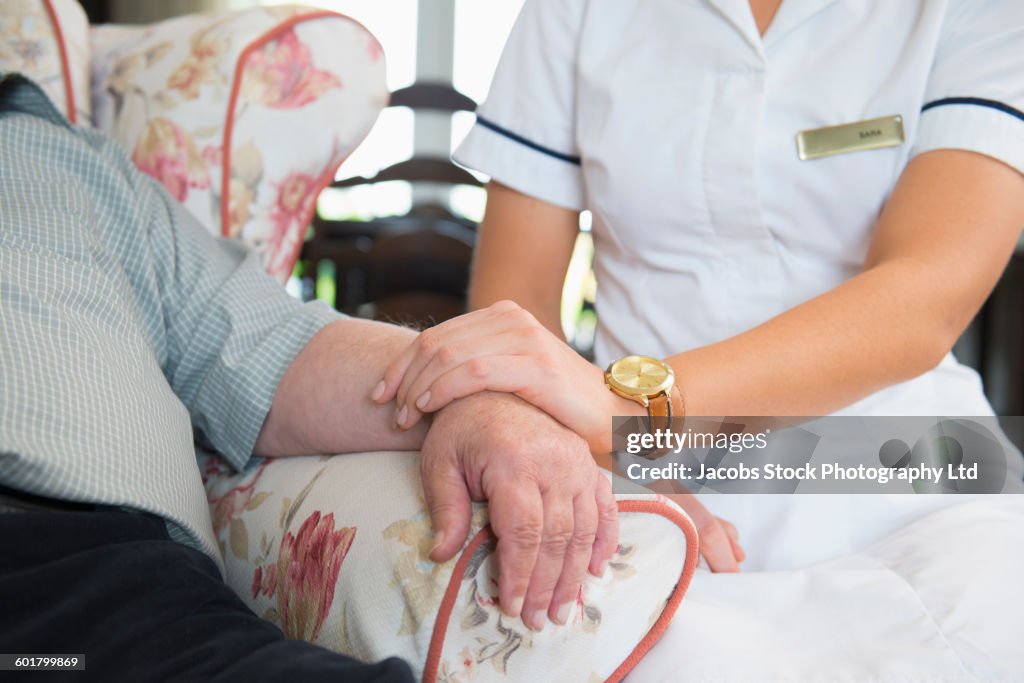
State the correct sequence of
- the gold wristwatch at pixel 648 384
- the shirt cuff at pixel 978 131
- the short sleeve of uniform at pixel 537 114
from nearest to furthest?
the gold wristwatch at pixel 648 384, the shirt cuff at pixel 978 131, the short sleeve of uniform at pixel 537 114

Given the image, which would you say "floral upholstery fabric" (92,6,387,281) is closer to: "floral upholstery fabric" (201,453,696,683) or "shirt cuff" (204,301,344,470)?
"shirt cuff" (204,301,344,470)

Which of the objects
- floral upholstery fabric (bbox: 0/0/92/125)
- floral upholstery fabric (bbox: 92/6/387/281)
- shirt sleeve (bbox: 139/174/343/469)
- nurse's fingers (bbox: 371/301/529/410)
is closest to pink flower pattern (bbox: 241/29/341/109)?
floral upholstery fabric (bbox: 92/6/387/281)

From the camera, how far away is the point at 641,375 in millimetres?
781

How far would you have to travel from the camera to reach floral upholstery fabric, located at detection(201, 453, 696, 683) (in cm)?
60

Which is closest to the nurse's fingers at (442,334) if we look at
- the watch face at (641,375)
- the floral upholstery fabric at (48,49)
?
the watch face at (641,375)

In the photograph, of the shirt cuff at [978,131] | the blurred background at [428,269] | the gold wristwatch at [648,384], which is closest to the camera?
the gold wristwatch at [648,384]

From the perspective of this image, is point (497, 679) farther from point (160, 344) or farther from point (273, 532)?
point (160, 344)

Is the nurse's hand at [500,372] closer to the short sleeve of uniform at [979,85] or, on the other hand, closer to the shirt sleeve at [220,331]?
the shirt sleeve at [220,331]

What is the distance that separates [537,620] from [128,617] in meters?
0.24

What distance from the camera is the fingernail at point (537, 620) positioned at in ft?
1.97

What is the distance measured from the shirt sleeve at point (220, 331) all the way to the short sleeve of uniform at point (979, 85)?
1.95ft

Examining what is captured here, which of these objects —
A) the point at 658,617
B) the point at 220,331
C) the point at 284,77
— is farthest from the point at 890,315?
the point at 284,77

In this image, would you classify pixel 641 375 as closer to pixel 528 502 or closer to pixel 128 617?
pixel 528 502

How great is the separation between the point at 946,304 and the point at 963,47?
26cm
